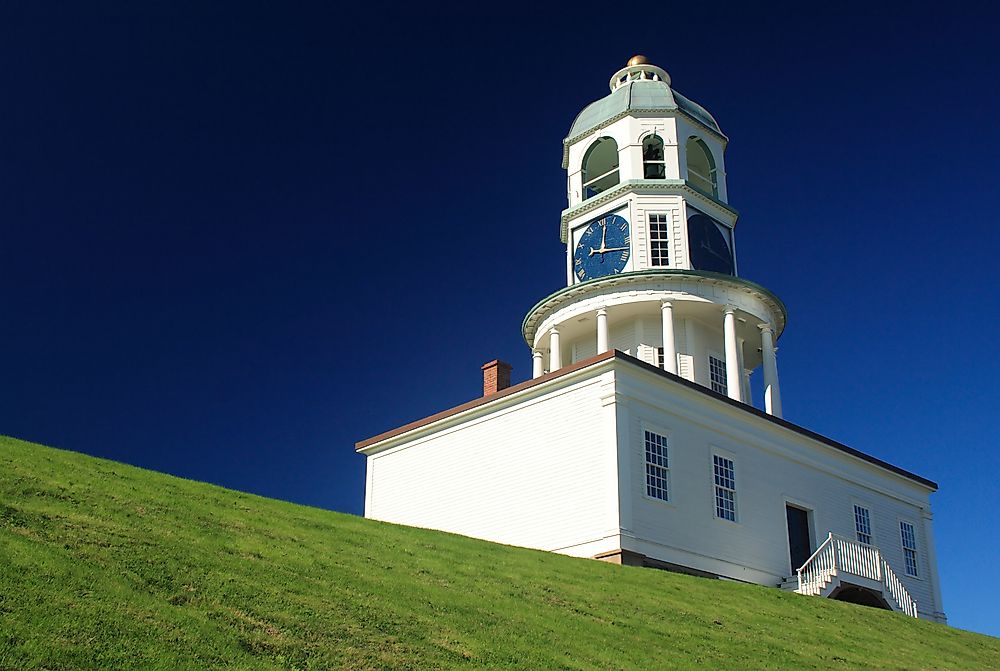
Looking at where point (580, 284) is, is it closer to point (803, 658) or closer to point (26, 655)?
point (803, 658)

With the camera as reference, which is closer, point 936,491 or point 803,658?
point 803,658

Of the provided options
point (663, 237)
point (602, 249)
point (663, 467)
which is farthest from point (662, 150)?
point (663, 467)

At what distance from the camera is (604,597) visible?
54.2 feet

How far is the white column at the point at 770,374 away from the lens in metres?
35.1

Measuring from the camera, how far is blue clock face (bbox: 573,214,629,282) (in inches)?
1418

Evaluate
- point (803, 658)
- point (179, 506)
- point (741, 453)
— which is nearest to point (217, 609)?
point (179, 506)

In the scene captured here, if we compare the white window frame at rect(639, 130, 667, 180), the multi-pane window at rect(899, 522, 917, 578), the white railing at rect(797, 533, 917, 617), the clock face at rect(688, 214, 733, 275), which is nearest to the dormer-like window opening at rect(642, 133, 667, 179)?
the white window frame at rect(639, 130, 667, 180)

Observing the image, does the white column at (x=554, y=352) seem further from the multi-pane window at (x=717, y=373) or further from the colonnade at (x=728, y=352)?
the multi-pane window at (x=717, y=373)

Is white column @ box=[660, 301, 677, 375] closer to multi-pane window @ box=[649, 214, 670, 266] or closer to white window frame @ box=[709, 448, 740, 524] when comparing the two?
multi-pane window @ box=[649, 214, 670, 266]

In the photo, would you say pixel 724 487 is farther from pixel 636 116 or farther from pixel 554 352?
pixel 636 116

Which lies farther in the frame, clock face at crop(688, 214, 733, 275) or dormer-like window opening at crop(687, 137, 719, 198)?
dormer-like window opening at crop(687, 137, 719, 198)

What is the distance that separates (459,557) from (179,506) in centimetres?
483

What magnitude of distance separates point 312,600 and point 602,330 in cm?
2306

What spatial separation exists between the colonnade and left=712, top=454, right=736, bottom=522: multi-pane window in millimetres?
3834
